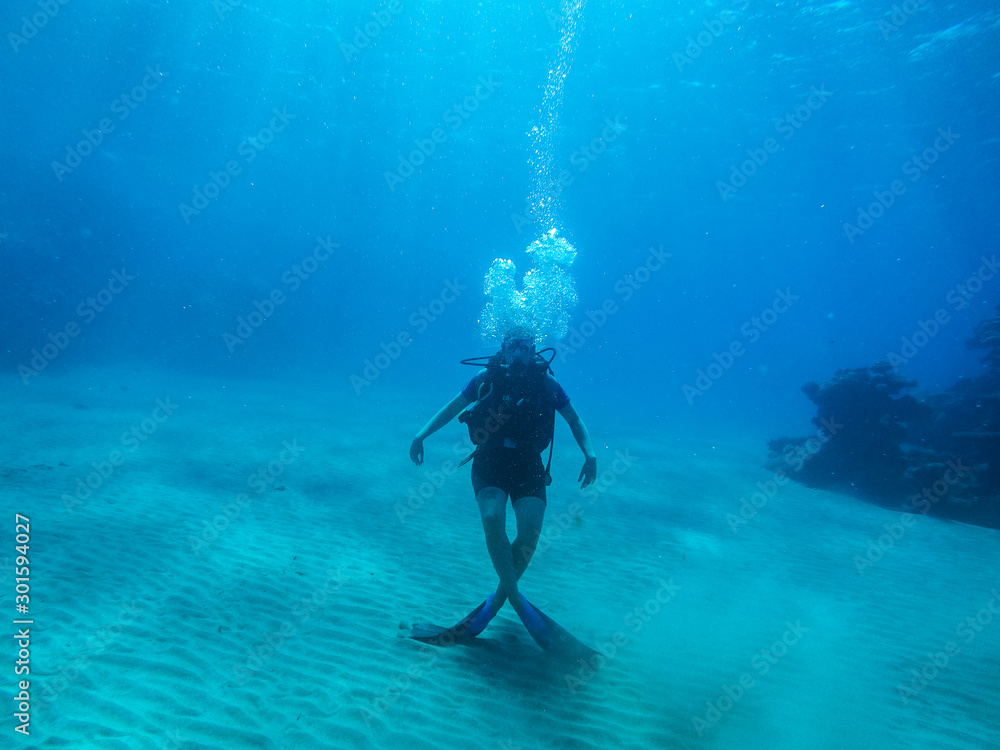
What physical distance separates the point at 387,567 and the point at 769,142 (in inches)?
1562

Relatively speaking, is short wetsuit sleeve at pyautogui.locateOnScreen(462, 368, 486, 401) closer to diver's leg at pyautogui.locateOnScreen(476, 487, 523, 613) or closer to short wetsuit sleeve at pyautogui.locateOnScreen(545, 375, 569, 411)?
short wetsuit sleeve at pyautogui.locateOnScreen(545, 375, 569, 411)

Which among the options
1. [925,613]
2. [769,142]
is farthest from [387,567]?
[769,142]

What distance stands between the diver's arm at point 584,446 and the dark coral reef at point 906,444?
1237cm

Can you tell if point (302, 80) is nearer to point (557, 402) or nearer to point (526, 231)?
point (557, 402)

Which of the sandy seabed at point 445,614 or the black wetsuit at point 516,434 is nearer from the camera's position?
the sandy seabed at point 445,614

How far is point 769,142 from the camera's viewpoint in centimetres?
3469

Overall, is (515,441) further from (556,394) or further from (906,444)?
(906,444)

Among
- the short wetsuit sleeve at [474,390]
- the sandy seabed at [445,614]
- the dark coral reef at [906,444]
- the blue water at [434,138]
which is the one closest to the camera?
the sandy seabed at [445,614]

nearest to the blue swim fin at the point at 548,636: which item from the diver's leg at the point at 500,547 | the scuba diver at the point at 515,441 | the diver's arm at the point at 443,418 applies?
the scuba diver at the point at 515,441

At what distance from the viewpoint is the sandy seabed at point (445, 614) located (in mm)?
3721

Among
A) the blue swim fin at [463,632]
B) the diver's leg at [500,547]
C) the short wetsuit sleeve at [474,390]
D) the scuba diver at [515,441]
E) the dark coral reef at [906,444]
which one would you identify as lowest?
the blue swim fin at [463,632]

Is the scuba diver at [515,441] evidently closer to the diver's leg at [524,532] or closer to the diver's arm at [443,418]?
the diver's leg at [524,532]

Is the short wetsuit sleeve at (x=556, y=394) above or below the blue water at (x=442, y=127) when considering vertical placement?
below

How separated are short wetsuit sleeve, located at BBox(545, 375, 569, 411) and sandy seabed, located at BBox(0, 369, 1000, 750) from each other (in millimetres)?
2397
